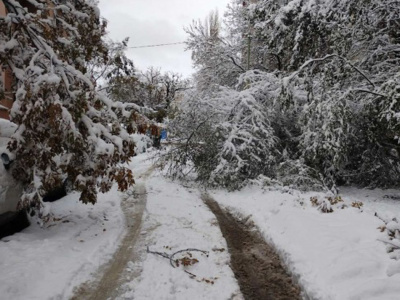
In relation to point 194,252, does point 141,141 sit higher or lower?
higher

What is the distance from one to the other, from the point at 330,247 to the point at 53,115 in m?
4.37

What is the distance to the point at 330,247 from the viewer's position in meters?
5.02

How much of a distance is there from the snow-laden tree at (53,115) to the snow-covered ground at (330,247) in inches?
123

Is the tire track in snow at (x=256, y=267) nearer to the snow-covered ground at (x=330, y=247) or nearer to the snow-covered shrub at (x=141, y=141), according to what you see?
the snow-covered ground at (x=330, y=247)

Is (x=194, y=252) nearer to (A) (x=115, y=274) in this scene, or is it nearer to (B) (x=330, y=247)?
(A) (x=115, y=274)

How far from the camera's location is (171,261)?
517 cm

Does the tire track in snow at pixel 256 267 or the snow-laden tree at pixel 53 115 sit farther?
the snow-laden tree at pixel 53 115

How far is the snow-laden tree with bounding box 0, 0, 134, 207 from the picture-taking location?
5.17 m

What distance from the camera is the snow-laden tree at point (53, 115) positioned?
17.0ft

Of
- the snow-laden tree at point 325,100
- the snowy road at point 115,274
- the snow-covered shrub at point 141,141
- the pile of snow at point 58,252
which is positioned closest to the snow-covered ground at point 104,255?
the pile of snow at point 58,252

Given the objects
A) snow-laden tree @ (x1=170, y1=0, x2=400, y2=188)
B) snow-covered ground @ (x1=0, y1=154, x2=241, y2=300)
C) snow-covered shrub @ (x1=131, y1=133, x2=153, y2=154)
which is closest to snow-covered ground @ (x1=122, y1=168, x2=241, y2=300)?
snow-covered ground @ (x1=0, y1=154, x2=241, y2=300)

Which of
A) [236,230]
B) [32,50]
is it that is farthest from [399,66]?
[32,50]

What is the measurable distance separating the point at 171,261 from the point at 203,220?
2.56 meters

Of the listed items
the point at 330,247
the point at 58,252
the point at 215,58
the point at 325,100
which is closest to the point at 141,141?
the point at 215,58
